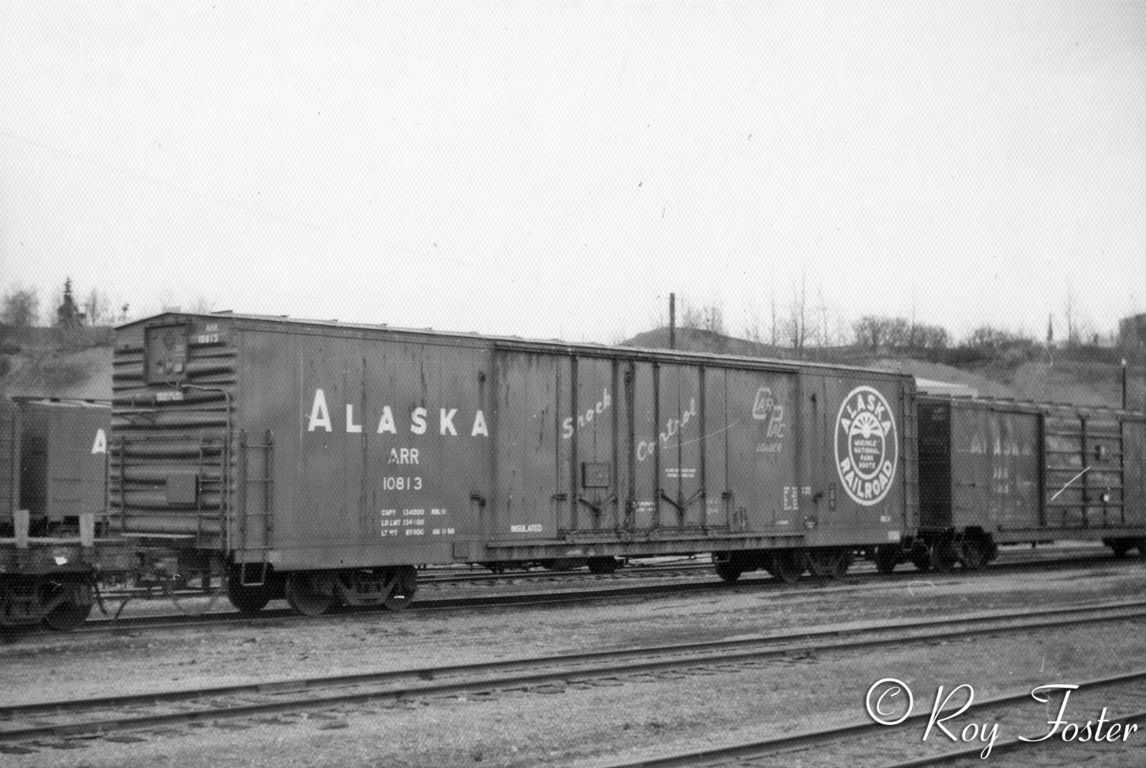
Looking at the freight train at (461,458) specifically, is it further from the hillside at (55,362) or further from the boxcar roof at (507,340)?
the hillside at (55,362)

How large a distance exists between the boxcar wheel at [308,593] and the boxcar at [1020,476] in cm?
1336

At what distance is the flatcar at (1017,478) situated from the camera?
85.8 ft

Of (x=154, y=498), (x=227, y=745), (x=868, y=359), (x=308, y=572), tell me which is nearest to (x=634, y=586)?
(x=308, y=572)

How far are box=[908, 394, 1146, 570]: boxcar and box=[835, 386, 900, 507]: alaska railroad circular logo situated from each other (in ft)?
6.86

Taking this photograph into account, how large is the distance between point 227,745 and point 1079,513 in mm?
24503

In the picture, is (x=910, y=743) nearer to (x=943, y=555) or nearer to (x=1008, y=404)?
(x=943, y=555)

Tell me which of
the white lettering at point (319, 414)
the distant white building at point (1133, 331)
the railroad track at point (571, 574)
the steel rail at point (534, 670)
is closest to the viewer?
the steel rail at point (534, 670)

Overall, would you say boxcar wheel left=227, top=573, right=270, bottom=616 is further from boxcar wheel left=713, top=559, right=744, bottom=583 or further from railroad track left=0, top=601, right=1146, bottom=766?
boxcar wheel left=713, top=559, right=744, bottom=583

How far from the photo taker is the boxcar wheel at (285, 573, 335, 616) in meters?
16.5

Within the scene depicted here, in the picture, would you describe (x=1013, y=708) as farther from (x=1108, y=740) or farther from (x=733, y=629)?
(x=733, y=629)

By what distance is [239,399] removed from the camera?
15.5 m

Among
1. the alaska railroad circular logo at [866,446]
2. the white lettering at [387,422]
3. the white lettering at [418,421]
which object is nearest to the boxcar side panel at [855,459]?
the alaska railroad circular logo at [866,446]

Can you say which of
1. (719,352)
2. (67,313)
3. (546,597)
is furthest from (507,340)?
(67,313)

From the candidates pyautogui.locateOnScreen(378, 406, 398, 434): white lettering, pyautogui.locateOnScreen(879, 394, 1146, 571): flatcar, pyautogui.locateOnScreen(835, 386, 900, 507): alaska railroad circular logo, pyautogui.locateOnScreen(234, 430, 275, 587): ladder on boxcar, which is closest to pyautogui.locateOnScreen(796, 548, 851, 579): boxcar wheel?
pyautogui.locateOnScreen(835, 386, 900, 507): alaska railroad circular logo
